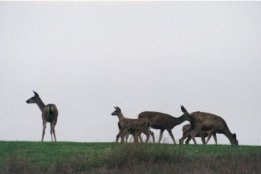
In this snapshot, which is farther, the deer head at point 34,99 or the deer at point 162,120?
the deer head at point 34,99

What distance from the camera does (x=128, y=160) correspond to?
67.3 feet

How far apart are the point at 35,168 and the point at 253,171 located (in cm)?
526

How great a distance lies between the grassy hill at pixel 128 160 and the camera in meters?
19.4

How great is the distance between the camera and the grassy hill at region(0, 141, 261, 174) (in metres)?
19.4

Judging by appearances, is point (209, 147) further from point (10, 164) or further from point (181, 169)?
point (10, 164)

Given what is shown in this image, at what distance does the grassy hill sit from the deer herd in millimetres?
5179

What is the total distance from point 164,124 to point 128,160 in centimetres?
1112

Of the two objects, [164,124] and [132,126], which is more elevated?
[164,124]

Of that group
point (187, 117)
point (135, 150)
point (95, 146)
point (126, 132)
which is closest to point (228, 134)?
point (187, 117)

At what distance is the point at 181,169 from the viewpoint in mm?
19359

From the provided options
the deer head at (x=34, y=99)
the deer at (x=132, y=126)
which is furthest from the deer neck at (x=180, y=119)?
the deer head at (x=34, y=99)

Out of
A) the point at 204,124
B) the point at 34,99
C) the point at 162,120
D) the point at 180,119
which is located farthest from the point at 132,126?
the point at 34,99

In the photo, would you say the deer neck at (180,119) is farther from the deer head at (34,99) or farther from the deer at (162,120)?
the deer head at (34,99)

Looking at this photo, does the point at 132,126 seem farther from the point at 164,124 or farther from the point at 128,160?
the point at 128,160
